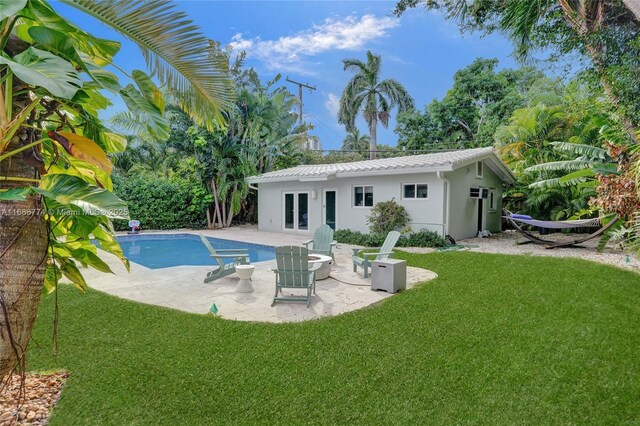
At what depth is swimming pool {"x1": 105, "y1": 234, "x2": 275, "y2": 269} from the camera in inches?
504

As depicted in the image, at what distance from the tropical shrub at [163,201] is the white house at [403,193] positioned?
3712 millimetres

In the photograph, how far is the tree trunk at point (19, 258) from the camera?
2.25 metres

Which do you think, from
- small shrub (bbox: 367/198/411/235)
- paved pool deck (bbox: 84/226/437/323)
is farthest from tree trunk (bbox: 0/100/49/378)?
small shrub (bbox: 367/198/411/235)

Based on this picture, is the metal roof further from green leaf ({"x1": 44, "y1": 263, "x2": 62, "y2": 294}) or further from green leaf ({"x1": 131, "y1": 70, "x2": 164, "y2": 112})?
green leaf ({"x1": 44, "y1": 263, "x2": 62, "y2": 294})

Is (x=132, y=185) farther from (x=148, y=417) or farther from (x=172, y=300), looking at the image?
(x=148, y=417)

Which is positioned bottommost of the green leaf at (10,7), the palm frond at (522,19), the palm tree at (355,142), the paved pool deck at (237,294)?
the paved pool deck at (237,294)

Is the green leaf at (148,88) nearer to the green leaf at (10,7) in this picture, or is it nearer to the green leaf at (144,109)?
the green leaf at (144,109)

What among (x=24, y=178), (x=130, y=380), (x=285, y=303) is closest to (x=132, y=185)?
(x=285, y=303)

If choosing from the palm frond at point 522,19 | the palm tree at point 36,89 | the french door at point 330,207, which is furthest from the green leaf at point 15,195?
the french door at point 330,207

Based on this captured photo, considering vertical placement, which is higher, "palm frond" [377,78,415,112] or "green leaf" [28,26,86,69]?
"palm frond" [377,78,415,112]

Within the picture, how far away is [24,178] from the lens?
2330 mm

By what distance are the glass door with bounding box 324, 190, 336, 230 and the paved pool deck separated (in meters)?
7.28

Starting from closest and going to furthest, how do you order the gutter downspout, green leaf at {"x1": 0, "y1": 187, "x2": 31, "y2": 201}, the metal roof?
green leaf at {"x1": 0, "y1": 187, "x2": 31, "y2": 201}
the metal roof
the gutter downspout

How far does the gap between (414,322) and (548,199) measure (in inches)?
590
